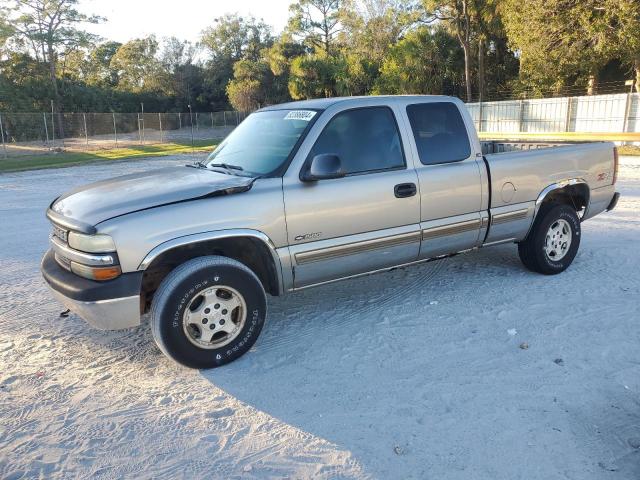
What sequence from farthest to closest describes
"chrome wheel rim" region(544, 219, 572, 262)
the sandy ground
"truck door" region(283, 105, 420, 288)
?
"chrome wheel rim" region(544, 219, 572, 262), "truck door" region(283, 105, 420, 288), the sandy ground

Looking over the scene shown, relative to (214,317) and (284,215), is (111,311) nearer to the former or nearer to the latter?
(214,317)

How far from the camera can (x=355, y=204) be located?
14.6ft

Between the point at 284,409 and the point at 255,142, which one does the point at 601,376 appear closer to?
the point at 284,409

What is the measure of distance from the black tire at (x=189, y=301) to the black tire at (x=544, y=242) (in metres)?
3.20

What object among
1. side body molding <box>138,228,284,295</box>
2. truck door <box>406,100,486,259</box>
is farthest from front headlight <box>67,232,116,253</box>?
truck door <box>406,100,486,259</box>

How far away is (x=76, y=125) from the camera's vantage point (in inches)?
1303

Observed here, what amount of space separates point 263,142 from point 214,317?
164 cm

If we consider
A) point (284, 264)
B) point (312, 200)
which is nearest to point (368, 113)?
point (312, 200)

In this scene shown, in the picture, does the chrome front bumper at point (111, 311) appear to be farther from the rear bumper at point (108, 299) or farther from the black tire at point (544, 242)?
the black tire at point (544, 242)

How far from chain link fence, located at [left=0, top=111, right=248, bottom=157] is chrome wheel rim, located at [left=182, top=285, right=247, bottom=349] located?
1128 inches

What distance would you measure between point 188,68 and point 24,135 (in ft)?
107

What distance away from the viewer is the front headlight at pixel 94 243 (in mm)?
3568

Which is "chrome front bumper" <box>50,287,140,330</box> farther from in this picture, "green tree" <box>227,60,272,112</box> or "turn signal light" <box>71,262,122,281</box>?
"green tree" <box>227,60,272,112</box>

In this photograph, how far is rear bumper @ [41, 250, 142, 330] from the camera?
142 inches
